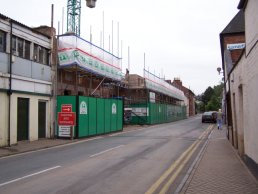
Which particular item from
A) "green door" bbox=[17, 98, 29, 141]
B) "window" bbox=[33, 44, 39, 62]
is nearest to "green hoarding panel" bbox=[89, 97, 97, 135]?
"window" bbox=[33, 44, 39, 62]

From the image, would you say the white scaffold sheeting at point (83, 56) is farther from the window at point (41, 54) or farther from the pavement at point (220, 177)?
the pavement at point (220, 177)

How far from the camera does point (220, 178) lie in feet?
31.5

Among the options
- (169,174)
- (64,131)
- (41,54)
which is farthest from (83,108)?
(169,174)

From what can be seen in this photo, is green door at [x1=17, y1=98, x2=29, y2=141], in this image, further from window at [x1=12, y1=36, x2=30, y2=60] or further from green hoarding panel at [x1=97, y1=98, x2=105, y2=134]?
green hoarding panel at [x1=97, y1=98, x2=105, y2=134]

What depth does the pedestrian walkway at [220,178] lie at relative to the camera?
823cm

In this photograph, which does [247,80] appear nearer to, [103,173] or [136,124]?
[103,173]

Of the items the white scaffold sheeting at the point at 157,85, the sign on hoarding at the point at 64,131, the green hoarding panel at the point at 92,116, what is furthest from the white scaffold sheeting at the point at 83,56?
the white scaffold sheeting at the point at 157,85

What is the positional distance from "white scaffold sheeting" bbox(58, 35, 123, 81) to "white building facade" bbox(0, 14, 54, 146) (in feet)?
4.15


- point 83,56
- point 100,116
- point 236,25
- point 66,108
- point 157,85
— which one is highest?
point 236,25

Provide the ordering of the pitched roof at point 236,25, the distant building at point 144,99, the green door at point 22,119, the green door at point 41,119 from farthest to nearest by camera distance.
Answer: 1. the distant building at point 144,99
2. the pitched roof at point 236,25
3. the green door at point 41,119
4. the green door at point 22,119

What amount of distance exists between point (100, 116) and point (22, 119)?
319 inches

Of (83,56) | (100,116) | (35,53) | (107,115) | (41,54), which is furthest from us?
(107,115)

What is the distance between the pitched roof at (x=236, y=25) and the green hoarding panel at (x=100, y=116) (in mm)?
12500

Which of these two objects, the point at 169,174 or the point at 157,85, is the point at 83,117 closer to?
the point at 169,174
